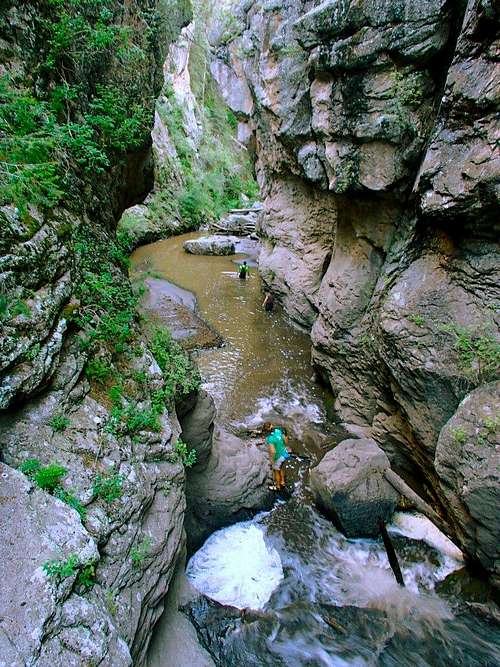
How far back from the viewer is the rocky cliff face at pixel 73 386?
9.39 ft

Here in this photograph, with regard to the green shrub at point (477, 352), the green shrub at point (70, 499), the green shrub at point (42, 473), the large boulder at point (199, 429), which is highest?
the green shrub at point (477, 352)

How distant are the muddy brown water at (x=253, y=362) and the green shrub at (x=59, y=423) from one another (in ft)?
16.1

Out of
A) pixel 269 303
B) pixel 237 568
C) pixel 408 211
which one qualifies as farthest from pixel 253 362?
pixel 237 568

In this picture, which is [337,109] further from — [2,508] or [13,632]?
[13,632]

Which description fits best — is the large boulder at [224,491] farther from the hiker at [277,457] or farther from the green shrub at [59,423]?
the green shrub at [59,423]

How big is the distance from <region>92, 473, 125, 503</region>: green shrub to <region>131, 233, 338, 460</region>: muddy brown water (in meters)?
5.24

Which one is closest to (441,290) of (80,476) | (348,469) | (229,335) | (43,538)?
(348,469)

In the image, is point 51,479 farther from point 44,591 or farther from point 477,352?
point 477,352

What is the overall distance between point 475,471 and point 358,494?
2097 millimetres

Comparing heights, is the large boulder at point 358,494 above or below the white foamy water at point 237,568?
above

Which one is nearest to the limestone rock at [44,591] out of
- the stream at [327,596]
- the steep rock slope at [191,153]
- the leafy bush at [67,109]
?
the stream at [327,596]

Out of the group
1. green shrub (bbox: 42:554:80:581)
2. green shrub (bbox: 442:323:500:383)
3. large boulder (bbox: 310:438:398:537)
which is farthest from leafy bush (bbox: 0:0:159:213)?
large boulder (bbox: 310:438:398:537)

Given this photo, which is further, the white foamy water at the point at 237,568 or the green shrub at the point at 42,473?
the white foamy water at the point at 237,568

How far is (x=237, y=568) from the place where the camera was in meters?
6.29
